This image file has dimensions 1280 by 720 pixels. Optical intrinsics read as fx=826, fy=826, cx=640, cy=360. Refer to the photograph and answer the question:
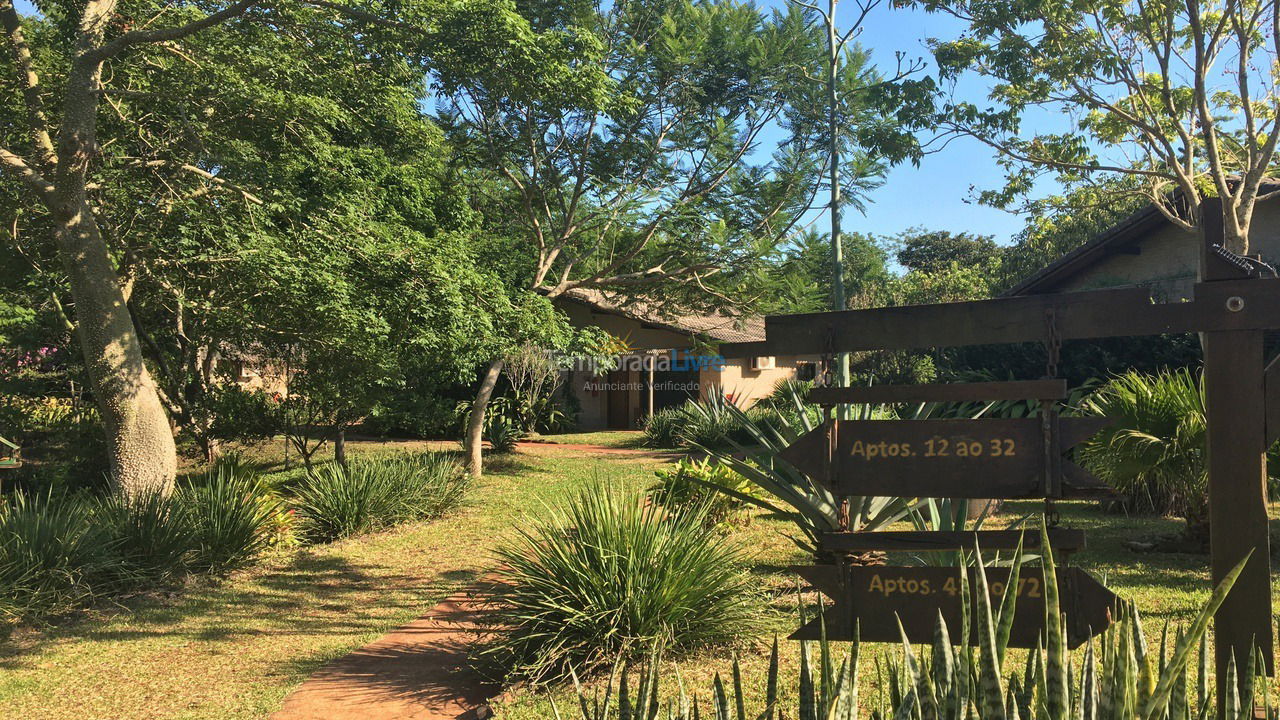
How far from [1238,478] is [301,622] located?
6656mm

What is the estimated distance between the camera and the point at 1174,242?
55.4ft

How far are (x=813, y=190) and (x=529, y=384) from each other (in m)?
9.31

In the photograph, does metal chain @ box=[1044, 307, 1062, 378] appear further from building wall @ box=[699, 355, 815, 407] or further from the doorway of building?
the doorway of building

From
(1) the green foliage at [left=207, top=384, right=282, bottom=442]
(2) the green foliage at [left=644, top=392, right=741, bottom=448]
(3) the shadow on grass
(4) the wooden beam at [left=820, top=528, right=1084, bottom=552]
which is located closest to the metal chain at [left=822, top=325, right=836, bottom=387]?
(4) the wooden beam at [left=820, top=528, right=1084, bottom=552]

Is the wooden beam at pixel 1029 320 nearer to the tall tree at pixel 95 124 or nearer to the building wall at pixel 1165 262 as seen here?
the tall tree at pixel 95 124

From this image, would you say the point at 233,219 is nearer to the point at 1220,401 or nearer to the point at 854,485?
the point at 854,485

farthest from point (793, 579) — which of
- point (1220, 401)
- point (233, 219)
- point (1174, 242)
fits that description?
point (1174, 242)

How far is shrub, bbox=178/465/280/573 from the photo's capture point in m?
8.38

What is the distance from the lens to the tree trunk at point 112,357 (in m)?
9.56

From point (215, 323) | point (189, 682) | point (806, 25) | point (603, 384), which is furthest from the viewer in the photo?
point (603, 384)

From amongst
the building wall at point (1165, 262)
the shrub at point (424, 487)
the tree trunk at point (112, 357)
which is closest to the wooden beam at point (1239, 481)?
the shrub at point (424, 487)

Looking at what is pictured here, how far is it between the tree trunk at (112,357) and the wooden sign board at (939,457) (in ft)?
28.6

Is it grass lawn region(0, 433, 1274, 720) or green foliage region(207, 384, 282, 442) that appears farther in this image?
green foliage region(207, 384, 282, 442)

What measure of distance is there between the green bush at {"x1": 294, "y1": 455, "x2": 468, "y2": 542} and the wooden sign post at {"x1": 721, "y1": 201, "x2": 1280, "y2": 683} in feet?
25.6
